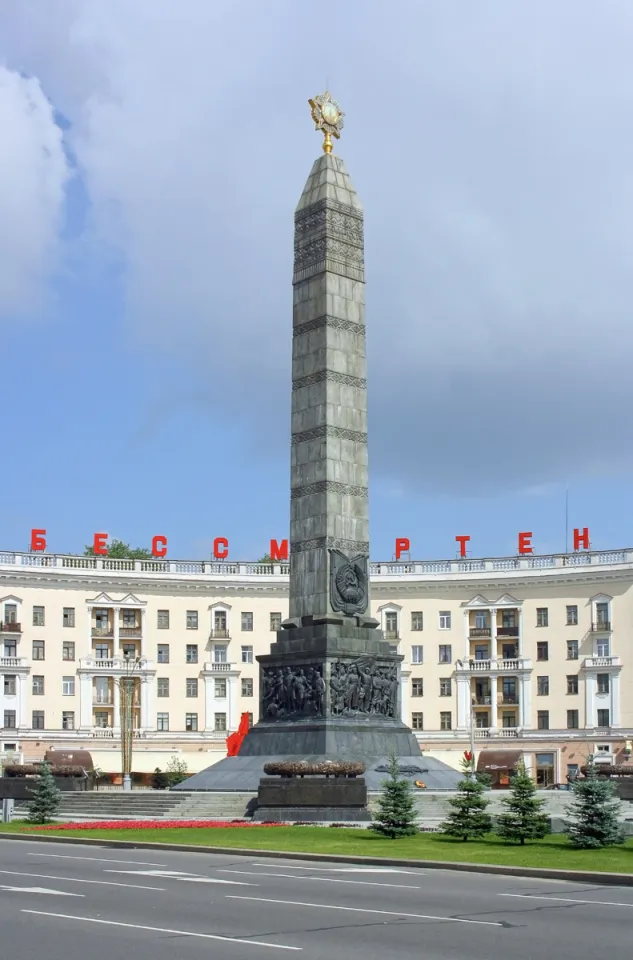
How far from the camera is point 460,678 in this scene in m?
74.2

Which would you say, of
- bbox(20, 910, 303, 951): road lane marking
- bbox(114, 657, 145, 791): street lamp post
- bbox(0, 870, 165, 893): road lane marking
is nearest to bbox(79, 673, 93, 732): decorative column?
bbox(114, 657, 145, 791): street lamp post

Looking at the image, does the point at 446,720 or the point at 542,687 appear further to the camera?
the point at 446,720

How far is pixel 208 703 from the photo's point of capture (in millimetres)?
74562

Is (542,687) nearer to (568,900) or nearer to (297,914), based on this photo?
(568,900)

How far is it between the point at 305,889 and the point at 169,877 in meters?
2.25

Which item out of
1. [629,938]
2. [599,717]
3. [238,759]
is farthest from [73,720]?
[629,938]

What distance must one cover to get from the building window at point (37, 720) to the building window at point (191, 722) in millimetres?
7763

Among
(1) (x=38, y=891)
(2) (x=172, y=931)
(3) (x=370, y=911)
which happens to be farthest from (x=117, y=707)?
Answer: (2) (x=172, y=931)

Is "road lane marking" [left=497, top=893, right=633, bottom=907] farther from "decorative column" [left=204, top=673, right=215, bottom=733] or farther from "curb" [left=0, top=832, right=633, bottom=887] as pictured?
"decorative column" [left=204, top=673, right=215, bottom=733]

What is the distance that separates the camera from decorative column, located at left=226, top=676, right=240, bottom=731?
74312mm

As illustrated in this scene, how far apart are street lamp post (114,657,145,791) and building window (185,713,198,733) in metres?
3.40

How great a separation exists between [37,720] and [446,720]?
21876mm

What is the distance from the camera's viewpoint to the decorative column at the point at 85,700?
72.3 meters

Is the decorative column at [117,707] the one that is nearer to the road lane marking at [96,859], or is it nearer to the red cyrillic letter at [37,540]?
the red cyrillic letter at [37,540]
